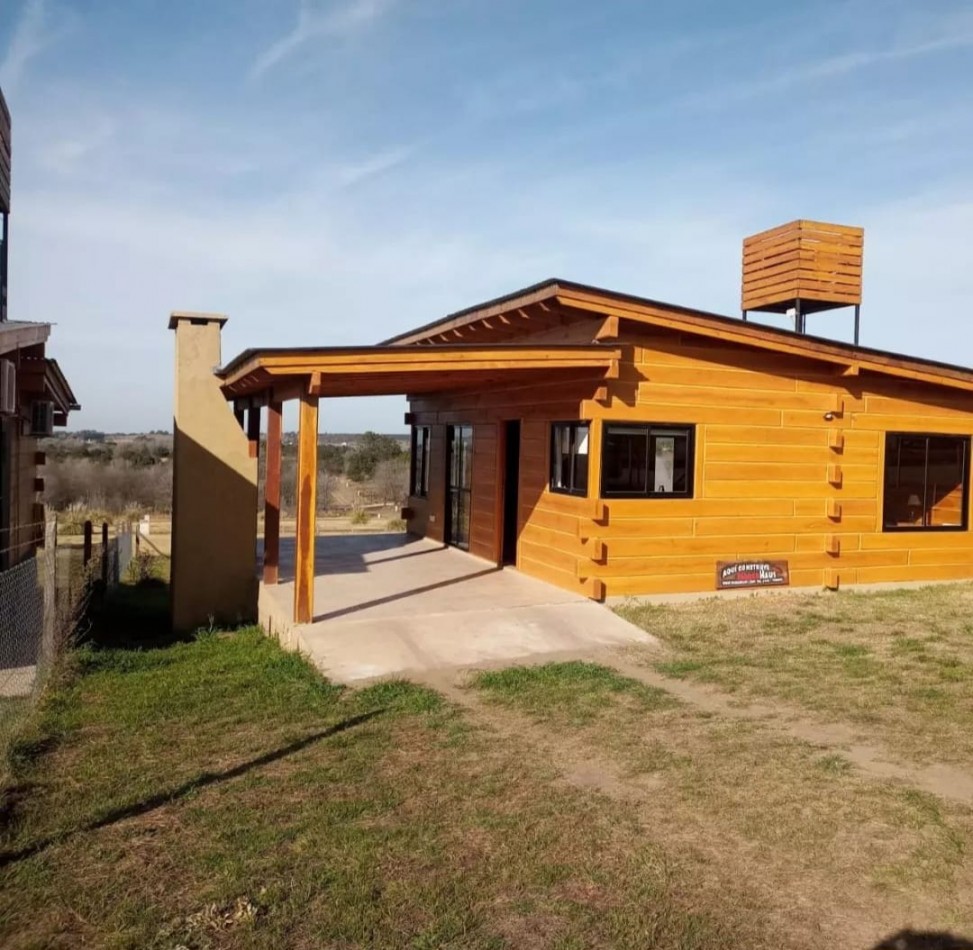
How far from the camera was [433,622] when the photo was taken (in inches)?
354

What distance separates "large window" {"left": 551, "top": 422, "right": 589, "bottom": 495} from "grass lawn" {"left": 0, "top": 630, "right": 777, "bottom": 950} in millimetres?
4245

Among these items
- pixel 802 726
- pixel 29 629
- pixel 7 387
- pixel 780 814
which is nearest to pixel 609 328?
pixel 802 726

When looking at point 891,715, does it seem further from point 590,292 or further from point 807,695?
point 590,292

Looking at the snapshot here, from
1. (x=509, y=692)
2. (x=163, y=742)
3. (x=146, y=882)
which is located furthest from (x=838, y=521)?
(x=146, y=882)

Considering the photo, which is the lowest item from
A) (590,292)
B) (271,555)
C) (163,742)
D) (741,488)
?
(163,742)

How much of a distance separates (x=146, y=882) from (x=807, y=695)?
5024 millimetres

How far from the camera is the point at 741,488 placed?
10.9 m

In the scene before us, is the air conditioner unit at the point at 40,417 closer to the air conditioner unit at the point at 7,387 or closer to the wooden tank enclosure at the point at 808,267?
the air conditioner unit at the point at 7,387

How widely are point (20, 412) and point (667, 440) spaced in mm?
7637

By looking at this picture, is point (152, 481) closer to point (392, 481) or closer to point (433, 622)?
point (392, 481)

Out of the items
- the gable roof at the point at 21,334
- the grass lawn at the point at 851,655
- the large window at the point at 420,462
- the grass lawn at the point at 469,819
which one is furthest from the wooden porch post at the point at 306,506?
the large window at the point at 420,462

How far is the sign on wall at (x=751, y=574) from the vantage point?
10859 millimetres

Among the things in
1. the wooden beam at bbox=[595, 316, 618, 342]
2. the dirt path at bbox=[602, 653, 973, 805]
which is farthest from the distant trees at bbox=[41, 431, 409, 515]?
the dirt path at bbox=[602, 653, 973, 805]

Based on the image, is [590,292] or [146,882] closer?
Result: [146,882]
